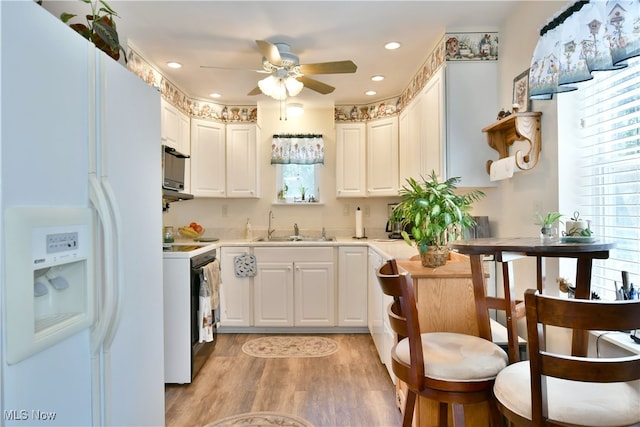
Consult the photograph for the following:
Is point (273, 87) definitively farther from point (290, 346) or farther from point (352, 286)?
point (290, 346)

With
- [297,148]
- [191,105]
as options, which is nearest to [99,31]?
[191,105]

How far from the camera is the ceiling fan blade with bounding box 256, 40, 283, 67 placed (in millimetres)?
2408

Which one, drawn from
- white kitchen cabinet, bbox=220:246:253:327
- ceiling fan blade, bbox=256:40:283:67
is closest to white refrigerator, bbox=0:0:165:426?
ceiling fan blade, bbox=256:40:283:67

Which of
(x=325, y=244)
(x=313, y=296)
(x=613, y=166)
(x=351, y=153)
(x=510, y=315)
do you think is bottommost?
(x=313, y=296)

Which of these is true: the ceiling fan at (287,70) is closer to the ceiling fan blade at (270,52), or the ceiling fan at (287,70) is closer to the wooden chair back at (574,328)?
the ceiling fan blade at (270,52)

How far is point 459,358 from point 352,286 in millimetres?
A: 2444

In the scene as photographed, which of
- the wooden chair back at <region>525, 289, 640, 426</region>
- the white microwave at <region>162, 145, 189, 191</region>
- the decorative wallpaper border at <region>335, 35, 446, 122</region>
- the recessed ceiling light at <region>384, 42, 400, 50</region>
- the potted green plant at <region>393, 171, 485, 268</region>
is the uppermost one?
the recessed ceiling light at <region>384, 42, 400, 50</region>

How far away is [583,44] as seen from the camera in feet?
4.90

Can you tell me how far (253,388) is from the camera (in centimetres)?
261

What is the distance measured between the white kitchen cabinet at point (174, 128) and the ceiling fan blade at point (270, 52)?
3.59ft

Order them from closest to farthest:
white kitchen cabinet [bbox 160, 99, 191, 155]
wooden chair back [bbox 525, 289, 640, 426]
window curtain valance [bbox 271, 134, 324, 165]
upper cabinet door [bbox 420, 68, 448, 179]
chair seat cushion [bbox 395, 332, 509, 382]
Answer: wooden chair back [bbox 525, 289, 640, 426], chair seat cushion [bbox 395, 332, 509, 382], upper cabinet door [bbox 420, 68, 448, 179], white kitchen cabinet [bbox 160, 99, 191, 155], window curtain valance [bbox 271, 134, 324, 165]

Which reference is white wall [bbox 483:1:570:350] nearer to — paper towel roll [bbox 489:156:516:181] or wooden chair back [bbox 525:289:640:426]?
paper towel roll [bbox 489:156:516:181]

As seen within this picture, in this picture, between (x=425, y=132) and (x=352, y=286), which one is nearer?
(x=425, y=132)

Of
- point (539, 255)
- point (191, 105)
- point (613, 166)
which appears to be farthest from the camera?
point (191, 105)
